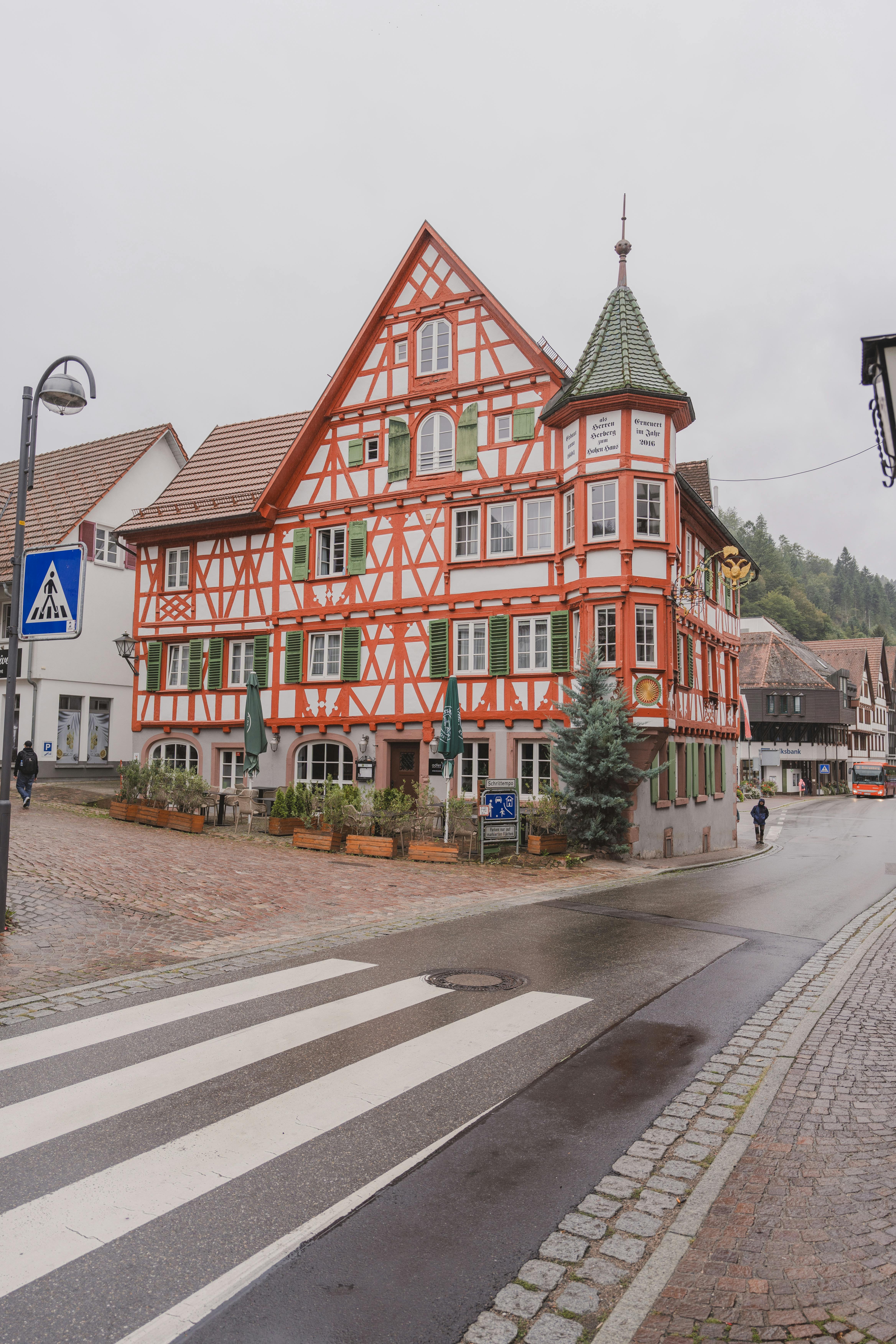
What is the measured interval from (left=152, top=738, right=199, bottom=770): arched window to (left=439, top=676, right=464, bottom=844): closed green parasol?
9699 mm

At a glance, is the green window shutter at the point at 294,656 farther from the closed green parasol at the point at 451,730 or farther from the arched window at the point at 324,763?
the closed green parasol at the point at 451,730

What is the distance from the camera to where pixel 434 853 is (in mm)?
18734

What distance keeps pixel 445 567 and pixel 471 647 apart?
2153 millimetres

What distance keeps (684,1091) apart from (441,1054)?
5.07 feet

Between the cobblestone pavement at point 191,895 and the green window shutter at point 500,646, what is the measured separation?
554cm

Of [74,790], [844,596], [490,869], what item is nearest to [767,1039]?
[490,869]

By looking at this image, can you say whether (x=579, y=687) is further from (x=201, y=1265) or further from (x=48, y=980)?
(x=201, y=1265)

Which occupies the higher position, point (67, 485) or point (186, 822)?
point (67, 485)

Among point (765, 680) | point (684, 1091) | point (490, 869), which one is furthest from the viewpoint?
point (765, 680)

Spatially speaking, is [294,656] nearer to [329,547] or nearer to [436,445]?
[329,547]

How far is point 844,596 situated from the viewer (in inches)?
6014

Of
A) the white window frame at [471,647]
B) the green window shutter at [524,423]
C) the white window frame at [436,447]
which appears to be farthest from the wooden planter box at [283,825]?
the green window shutter at [524,423]

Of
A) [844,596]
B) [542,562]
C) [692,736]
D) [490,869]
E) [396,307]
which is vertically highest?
[844,596]

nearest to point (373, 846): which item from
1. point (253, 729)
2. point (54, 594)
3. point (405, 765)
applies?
point (405, 765)
